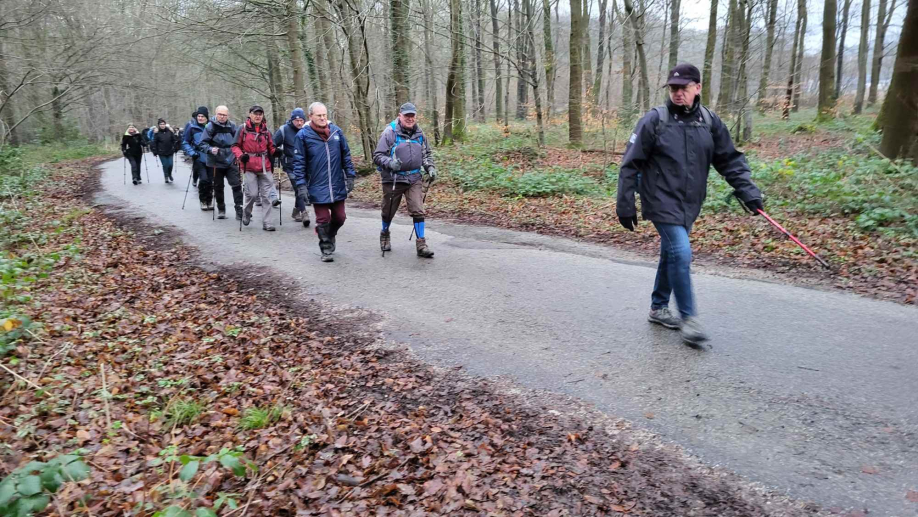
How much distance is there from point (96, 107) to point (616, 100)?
50.9 meters

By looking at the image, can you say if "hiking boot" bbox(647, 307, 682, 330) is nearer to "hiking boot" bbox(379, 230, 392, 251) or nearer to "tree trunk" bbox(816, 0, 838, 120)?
"hiking boot" bbox(379, 230, 392, 251)

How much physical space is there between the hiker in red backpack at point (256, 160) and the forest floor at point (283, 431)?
4.63m

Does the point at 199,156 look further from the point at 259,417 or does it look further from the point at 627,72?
the point at 627,72

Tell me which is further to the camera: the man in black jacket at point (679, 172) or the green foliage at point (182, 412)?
the man in black jacket at point (679, 172)

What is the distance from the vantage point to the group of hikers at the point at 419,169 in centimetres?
484

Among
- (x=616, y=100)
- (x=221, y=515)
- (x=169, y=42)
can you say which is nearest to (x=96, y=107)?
(x=169, y=42)

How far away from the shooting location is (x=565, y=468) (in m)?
3.41

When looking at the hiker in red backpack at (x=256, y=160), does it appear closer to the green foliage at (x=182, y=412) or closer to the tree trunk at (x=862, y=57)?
the green foliage at (x=182, y=412)

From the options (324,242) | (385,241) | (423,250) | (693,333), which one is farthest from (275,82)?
(693,333)

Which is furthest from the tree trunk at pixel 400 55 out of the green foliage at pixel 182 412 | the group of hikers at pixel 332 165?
the green foliage at pixel 182 412

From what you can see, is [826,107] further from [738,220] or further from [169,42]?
[169,42]

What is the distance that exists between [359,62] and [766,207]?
12.3m

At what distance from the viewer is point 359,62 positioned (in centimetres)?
1711

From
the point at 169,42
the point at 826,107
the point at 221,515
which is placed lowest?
the point at 221,515
